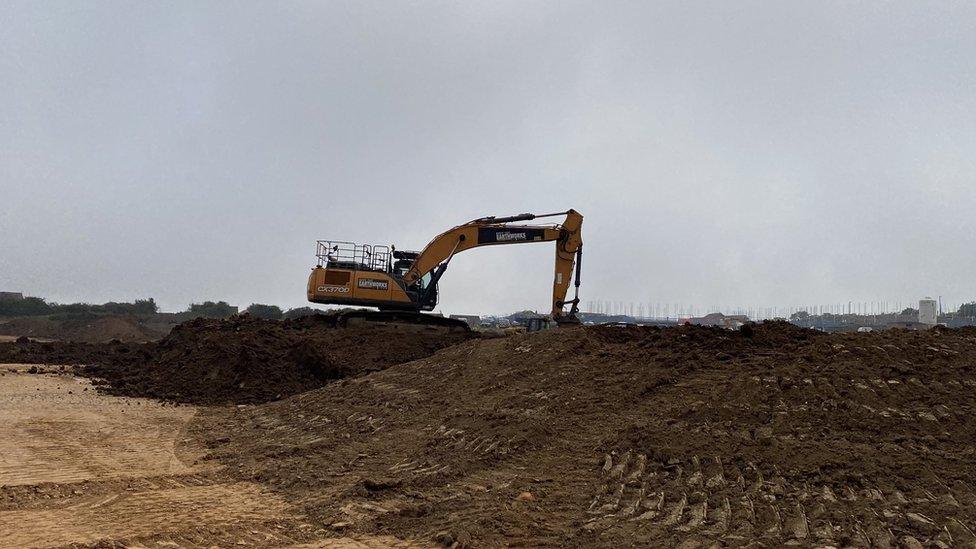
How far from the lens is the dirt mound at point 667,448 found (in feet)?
18.8

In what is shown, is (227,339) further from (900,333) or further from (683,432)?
(900,333)

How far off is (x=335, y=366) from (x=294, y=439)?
6597 millimetres

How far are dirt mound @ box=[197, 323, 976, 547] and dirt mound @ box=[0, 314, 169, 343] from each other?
35.9 metres

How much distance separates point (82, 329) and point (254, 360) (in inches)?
1387

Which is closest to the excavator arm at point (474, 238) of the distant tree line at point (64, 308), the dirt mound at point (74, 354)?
the dirt mound at point (74, 354)

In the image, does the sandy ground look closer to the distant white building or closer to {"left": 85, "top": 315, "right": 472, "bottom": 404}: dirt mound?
{"left": 85, "top": 315, "right": 472, "bottom": 404}: dirt mound

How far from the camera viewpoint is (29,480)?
755cm

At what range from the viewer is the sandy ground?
572 cm

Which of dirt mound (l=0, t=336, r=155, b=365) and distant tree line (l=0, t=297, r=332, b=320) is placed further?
distant tree line (l=0, t=297, r=332, b=320)

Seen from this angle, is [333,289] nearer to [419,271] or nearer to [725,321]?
[419,271]

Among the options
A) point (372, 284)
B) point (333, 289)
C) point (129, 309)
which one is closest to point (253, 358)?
point (333, 289)

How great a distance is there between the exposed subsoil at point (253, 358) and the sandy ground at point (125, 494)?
11.2 ft

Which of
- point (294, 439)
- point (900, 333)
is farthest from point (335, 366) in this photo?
point (900, 333)

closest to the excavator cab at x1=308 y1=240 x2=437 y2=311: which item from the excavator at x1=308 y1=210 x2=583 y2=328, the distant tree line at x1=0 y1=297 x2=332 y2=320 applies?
the excavator at x1=308 y1=210 x2=583 y2=328
